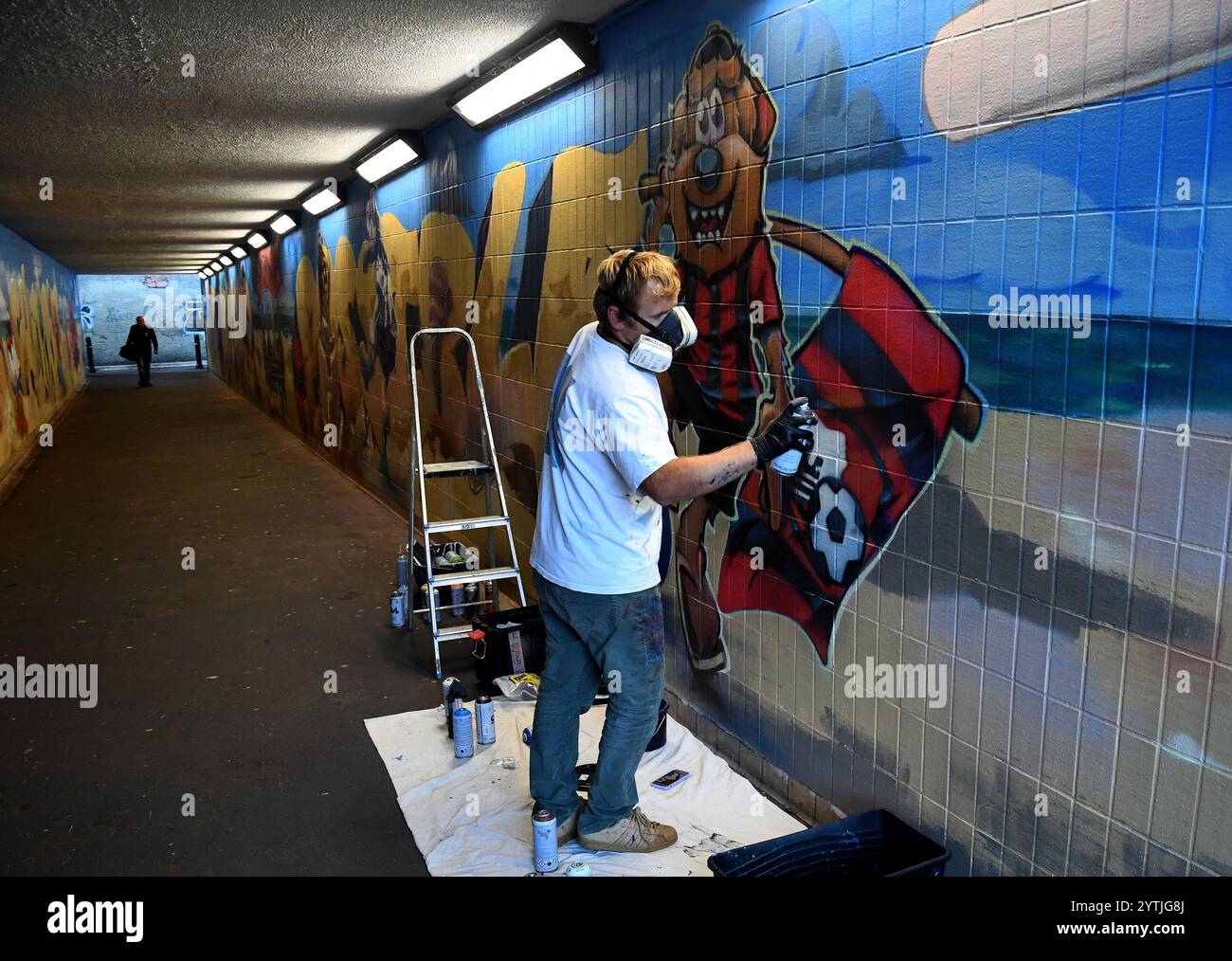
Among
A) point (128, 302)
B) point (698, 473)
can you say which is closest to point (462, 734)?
point (698, 473)

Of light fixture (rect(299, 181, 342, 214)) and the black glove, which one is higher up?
light fixture (rect(299, 181, 342, 214))

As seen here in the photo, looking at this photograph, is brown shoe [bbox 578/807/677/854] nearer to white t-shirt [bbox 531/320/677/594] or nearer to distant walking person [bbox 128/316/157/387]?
white t-shirt [bbox 531/320/677/594]

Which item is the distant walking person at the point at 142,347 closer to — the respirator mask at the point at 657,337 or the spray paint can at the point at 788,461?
the respirator mask at the point at 657,337

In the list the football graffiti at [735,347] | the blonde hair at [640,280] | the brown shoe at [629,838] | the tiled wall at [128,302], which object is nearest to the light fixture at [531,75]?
the football graffiti at [735,347]

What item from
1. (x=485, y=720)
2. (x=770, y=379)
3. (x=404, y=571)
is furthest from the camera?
(x=404, y=571)

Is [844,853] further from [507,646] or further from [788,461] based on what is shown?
[507,646]

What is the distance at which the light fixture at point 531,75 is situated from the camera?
4547 mm

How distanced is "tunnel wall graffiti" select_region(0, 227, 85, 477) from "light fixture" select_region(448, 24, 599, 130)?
7679 millimetres

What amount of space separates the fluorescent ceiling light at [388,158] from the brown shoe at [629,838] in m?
5.50

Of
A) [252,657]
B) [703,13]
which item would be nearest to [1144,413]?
[703,13]

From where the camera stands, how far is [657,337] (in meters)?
2.87

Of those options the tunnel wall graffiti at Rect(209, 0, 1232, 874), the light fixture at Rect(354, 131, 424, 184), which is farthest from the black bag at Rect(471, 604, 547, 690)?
the light fixture at Rect(354, 131, 424, 184)

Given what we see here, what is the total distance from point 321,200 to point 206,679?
22.0ft

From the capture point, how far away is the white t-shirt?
109 inches
